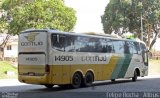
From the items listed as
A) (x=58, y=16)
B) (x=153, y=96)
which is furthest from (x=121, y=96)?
(x=58, y=16)

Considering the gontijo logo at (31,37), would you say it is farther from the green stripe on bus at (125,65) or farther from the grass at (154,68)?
the grass at (154,68)

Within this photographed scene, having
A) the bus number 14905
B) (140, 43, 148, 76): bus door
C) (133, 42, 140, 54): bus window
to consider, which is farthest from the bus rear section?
(140, 43, 148, 76): bus door

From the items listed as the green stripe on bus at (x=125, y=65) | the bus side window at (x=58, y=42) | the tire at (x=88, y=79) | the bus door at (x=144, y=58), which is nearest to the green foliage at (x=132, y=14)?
the bus door at (x=144, y=58)

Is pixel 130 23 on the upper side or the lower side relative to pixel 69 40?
upper

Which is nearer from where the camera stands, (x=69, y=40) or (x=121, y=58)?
(x=69, y=40)

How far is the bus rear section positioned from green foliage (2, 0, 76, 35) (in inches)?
955

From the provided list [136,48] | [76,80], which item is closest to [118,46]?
[136,48]

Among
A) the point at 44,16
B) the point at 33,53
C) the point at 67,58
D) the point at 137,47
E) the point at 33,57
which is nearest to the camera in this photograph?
the point at 33,57

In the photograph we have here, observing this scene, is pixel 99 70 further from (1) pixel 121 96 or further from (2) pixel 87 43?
(1) pixel 121 96

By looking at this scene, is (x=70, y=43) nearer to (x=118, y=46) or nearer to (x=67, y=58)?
(x=67, y=58)

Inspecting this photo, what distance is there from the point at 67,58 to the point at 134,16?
146 ft

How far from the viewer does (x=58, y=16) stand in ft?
152

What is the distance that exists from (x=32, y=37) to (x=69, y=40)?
6.24 ft

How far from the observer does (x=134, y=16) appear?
6400 centimetres
